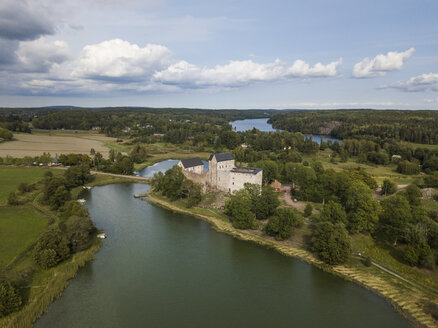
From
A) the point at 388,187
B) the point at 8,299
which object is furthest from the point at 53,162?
the point at 388,187

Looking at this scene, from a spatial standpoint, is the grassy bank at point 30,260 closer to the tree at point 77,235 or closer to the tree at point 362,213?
the tree at point 77,235

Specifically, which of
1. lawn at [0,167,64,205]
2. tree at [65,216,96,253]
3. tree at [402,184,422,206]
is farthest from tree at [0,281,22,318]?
tree at [402,184,422,206]

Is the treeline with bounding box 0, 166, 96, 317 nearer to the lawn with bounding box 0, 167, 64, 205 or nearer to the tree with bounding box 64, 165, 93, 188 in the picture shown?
the tree with bounding box 64, 165, 93, 188

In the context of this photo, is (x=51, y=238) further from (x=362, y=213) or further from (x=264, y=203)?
(x=362, y=213)

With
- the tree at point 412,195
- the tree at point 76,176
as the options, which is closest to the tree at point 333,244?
the tree at point 412,195

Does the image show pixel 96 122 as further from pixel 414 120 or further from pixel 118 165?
pixel 414 120

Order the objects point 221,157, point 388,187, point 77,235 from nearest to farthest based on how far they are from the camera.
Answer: point 77,235
point 388,187
point 221,157
